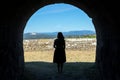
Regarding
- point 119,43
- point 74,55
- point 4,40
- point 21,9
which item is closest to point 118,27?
point 119,43

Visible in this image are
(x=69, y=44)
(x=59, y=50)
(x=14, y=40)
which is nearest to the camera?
(x=14, y=40)

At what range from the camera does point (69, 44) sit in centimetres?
2589

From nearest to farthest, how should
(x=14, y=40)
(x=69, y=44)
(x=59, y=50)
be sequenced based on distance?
(x=14, y=40)
(x=59, y=50)
(x=69, y=44)

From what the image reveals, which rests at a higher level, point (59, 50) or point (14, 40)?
point (14, 40)

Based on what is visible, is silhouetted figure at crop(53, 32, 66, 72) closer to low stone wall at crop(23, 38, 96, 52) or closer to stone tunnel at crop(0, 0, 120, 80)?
stone tunnel at crop(0, 0, 120, 80)

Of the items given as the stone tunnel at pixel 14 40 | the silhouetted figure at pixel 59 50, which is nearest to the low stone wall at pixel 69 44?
the silhouetted figure at pixel 59 50

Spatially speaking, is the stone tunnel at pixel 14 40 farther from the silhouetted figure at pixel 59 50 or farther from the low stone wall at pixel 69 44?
the low stone wall at pixel 69 44

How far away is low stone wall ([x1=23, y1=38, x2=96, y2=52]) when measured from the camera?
25516mm

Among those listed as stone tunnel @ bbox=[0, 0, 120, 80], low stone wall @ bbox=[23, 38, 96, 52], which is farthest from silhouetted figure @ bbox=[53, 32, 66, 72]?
low stone wall @ bbox=[23, 38, 96, 52]

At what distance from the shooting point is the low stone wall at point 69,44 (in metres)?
25.5

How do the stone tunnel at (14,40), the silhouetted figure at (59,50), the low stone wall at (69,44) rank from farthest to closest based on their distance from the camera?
1. the low stone wall at (69,44)
2. the silhouetted figure at (59,50)
3. the stone tunnel at (14,40)

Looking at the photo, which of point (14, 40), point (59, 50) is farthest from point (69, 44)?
point (14, 40)

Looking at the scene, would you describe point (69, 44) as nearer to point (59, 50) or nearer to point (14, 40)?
point (59, 50)

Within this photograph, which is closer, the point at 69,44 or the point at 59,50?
the point at 59,50
